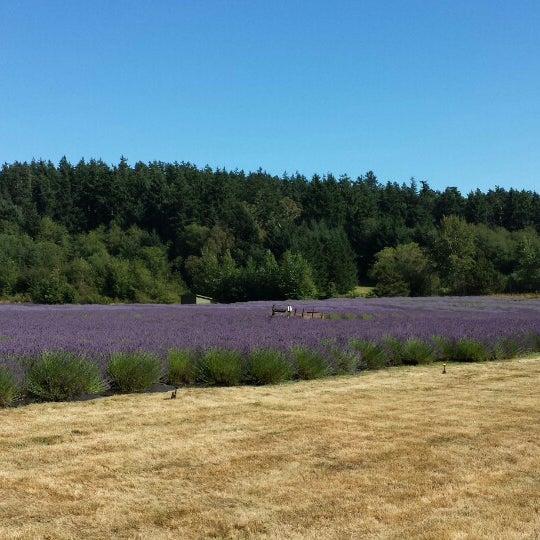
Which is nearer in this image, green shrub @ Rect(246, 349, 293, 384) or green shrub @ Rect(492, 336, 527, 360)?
green shrub @ Rect(246, 349, 293, 384)

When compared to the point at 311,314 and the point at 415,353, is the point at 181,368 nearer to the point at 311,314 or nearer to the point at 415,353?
the point at 415,353

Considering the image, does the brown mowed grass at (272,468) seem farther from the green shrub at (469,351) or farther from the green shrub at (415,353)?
the green shrub at (469,351)

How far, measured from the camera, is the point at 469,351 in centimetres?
1320

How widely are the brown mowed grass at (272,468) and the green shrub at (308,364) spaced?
2.18 meters

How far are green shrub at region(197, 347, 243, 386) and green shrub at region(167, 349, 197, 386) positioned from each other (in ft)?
0.38

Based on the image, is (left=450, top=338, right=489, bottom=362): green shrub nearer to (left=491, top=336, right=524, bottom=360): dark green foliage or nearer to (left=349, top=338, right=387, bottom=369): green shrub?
(left=491, top=336, right=524, bottom=360): dark green foliage

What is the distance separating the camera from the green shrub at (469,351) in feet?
43.3

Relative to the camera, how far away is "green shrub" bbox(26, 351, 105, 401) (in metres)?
8.19

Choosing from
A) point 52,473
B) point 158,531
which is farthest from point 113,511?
point 52,473

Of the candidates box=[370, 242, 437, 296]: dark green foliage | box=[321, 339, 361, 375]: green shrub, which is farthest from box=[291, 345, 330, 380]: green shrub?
box=[370, 242, 437, 296]: dark green foliage

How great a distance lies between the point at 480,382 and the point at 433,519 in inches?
259

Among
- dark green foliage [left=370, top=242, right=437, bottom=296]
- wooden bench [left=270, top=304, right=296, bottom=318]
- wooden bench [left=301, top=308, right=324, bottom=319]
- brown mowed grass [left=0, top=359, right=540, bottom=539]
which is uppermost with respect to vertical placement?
dark green foliage [left=370, top=242, right=437, bottom=296]

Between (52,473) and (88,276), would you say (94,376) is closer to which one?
(52,473)

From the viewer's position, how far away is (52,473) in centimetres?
473
